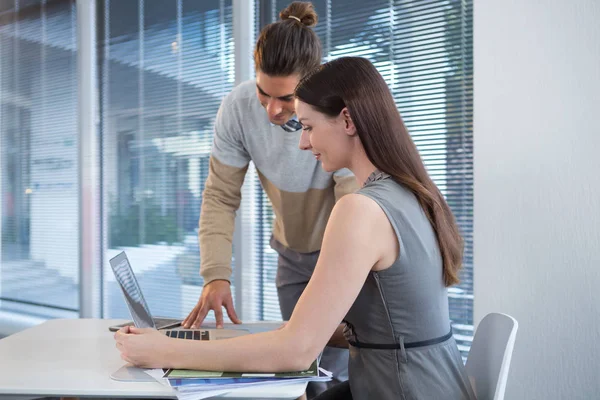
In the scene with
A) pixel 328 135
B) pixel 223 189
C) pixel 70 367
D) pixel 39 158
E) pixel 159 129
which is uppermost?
pixel 159 129

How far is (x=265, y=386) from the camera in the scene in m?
1.04

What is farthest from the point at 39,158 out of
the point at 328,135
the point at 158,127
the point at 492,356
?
the point at 492,356

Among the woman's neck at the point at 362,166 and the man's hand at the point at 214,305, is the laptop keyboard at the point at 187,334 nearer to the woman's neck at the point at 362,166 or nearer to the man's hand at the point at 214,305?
the man's hand at the point at 214,305

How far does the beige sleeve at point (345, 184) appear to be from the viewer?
1729mm

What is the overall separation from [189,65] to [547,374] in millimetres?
2410

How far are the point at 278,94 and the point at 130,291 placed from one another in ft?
2.26

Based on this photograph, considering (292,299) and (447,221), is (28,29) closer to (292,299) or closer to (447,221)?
(292,299)

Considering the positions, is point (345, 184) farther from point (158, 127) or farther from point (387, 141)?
point (158, 127)

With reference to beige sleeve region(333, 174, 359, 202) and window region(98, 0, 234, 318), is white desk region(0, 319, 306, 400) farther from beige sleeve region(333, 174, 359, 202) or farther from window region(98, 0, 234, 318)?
window region(98, 0, 234, 318)

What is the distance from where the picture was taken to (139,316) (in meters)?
1.43

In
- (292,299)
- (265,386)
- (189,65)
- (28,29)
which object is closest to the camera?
(265,386)

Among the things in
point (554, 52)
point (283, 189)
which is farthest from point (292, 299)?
point (554, 52)

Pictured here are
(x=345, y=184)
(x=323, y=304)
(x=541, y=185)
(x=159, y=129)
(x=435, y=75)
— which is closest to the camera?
(x=323, y=304)

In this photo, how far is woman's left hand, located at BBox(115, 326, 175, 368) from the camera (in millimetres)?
1094
